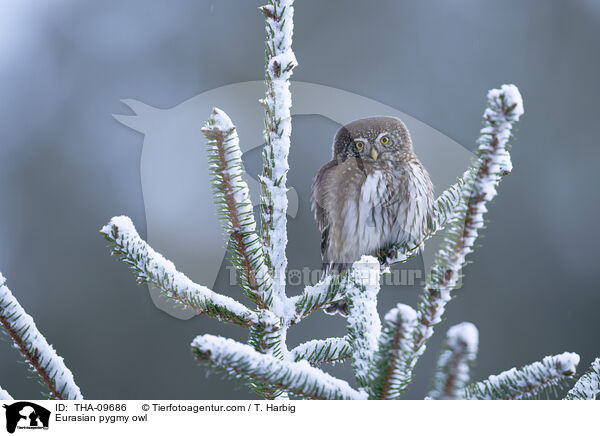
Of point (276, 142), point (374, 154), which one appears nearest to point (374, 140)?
point (374, 154)

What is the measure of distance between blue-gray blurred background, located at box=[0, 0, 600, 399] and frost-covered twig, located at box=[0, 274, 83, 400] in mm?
2210

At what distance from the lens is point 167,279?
79 cm

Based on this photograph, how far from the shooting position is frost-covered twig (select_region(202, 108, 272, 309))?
686 millimetres

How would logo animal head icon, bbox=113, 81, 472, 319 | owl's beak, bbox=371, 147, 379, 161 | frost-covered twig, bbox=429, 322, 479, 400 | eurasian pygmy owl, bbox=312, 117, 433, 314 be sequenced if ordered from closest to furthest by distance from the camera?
frost-covered twig, bbox=429, 322, 479, 400 < eurasian pygmy owl, bbox=312, 117, 433, 314 < owl's beak, bbox=371, 147, 379, 161 < logo animal head icon, bbox=113, 81, 472, 319

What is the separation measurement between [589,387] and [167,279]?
654mm

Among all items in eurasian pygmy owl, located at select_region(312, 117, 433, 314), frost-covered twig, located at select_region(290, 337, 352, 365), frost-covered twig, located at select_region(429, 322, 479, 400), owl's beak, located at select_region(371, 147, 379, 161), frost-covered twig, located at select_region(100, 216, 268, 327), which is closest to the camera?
frost-covered twig, located at select_region(429, 322, 479, 400)

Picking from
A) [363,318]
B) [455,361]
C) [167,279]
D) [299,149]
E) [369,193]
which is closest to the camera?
[455,361]

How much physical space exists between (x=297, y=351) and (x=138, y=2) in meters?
3.99

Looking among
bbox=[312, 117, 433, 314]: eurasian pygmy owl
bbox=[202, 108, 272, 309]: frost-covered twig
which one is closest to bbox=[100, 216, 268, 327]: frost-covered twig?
bbox=[202, 108, 272, 309]: frost-covered twig

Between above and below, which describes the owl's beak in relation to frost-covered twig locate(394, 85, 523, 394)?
above

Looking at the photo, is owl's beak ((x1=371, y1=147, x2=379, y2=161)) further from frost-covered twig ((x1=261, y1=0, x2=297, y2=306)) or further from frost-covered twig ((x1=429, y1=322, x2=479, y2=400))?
frost-covered twig ((x1=429, y1=322, x2=479, y2=400))

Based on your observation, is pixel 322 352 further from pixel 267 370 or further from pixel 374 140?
pixel 374 140

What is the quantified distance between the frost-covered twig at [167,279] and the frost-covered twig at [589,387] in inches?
17.9

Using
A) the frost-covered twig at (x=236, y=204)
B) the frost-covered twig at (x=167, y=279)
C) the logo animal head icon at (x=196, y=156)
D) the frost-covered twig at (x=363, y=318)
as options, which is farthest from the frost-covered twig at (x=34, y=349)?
the logo animal head icon at (x=196, y=156)
